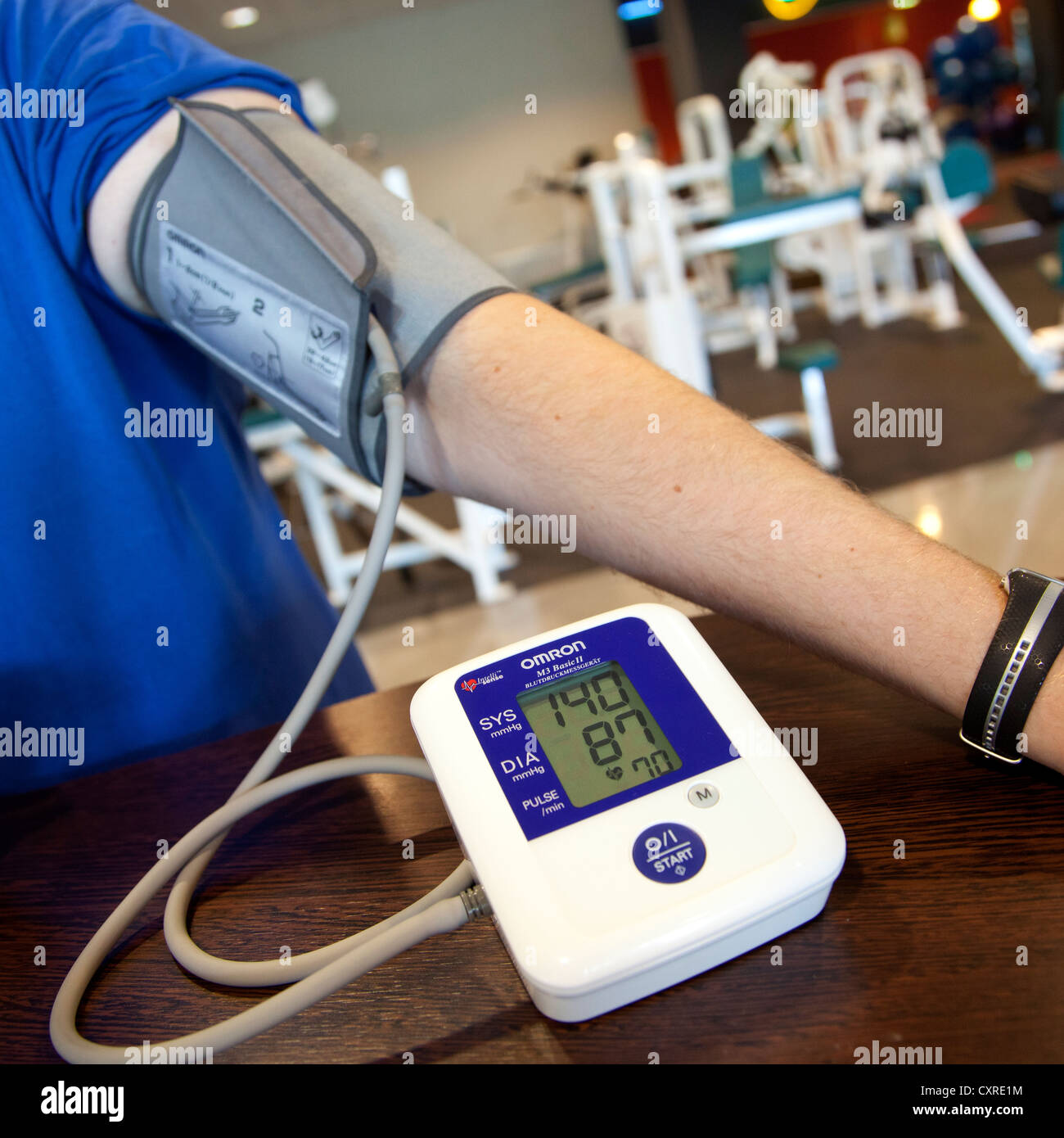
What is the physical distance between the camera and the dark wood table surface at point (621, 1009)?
300 mm

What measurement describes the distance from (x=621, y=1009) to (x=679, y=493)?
0.27m

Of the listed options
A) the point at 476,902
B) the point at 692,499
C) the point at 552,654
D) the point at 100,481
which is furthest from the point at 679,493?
the point at 100,481

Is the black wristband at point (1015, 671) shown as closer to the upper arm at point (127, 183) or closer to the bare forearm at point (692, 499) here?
the bare forearm at point (692, 499)

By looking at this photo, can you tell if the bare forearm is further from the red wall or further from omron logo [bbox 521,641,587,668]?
the red wall

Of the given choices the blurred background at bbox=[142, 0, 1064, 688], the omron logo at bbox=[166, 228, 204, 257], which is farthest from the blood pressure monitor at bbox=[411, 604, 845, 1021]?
the omron logo at bbox=[166, 228, 204, 257]

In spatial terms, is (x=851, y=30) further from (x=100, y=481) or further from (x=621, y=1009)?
(x=621, y=1009)

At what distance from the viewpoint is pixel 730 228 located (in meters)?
2.91

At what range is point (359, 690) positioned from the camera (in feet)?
2.74

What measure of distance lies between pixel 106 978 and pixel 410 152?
402 inches

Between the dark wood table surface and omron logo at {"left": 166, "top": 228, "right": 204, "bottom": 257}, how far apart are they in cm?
32

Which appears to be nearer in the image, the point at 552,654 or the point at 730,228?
the point at 552,654

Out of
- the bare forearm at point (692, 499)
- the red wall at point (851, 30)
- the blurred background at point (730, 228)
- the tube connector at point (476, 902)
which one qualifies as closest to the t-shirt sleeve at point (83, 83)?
the bare forearm at point (692, 499)
